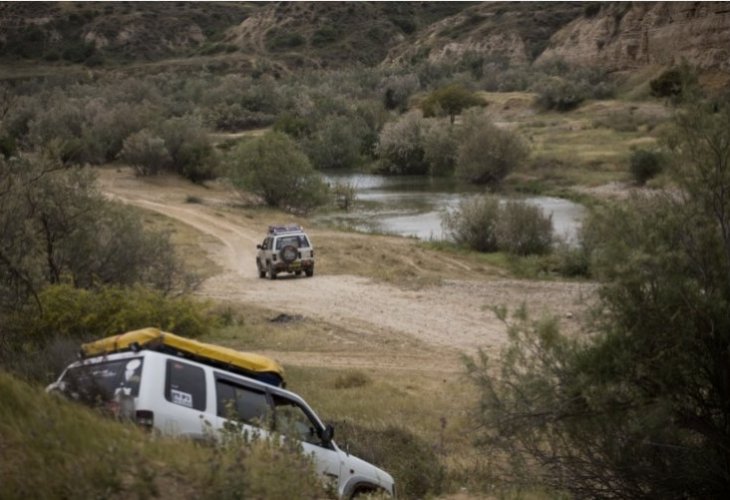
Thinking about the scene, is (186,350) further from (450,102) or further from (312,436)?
(450,102)

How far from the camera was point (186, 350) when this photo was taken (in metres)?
8.81

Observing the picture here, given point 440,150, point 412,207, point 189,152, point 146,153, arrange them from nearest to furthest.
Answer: point 412,207 → point 146,153 → point 189,152 → point 440,150

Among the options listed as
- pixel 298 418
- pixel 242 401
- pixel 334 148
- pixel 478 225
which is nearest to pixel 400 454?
pixel 298 418

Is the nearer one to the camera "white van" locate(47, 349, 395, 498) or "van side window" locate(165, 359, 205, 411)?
"white van" locate(47, 349, 395, 498)

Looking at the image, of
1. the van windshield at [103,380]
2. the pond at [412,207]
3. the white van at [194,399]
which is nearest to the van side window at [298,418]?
the white van at [194,399]

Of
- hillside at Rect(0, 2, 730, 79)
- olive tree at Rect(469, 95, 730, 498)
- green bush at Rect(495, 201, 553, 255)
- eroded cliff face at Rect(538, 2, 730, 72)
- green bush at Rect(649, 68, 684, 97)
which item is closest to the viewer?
olive tree at Rect(469, 95, 730, 498)

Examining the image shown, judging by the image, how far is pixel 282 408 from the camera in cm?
887

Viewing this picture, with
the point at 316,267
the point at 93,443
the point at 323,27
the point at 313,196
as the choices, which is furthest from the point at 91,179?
the point at 323,27

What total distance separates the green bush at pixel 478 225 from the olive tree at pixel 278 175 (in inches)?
512

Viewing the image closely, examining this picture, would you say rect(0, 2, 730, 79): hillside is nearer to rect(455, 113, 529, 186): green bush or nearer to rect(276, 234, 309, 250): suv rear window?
rect(455, 113, 529, 186): green bush

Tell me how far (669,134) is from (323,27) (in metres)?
147

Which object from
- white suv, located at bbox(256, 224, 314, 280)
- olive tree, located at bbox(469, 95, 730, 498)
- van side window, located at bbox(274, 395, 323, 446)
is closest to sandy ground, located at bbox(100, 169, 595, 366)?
white suv, located at bbox(256, 224, 314, 280)

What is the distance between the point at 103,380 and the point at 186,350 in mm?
968

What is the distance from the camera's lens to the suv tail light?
772cm
